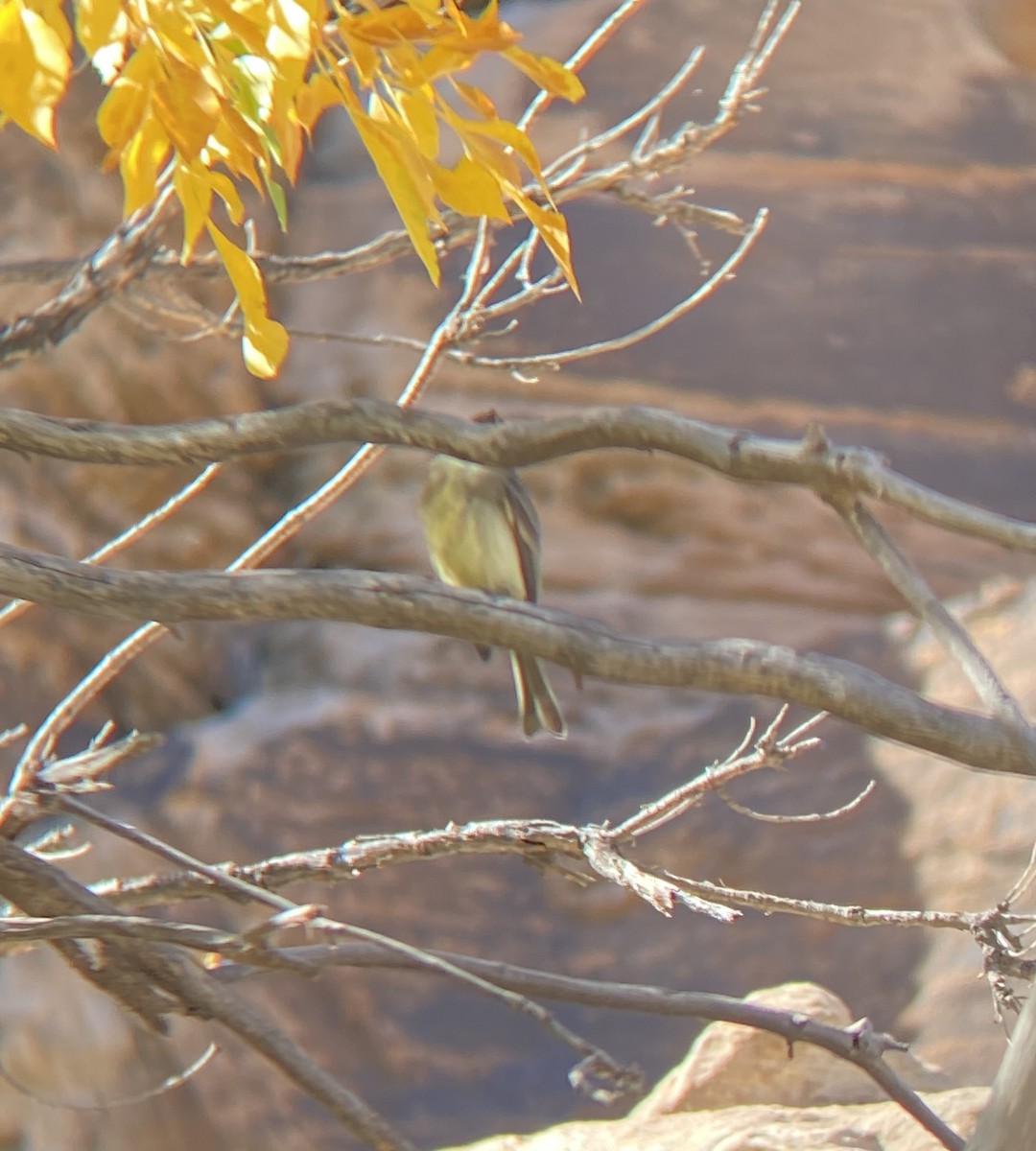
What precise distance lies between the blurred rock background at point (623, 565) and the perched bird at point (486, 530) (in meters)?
2.00

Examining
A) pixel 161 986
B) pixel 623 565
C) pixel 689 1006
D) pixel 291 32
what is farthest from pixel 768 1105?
pixel 623 565

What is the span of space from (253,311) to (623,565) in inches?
224

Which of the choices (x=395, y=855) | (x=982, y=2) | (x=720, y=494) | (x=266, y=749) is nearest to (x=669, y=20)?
(x=982, y=2)

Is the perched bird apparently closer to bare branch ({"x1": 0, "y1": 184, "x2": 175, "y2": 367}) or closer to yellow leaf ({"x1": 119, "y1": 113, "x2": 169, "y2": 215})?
bare branch ({"x1": 0, "y1": 184, "x2": 175, "y2": 367})

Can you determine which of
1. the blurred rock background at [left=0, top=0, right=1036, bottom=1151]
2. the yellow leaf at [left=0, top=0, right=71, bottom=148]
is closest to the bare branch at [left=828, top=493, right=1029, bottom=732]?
the yellow leaf at [left=0, top=0, right=71, bottom=148]

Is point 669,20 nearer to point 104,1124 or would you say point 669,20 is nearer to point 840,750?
point 840,750

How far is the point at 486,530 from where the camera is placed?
3721 mm

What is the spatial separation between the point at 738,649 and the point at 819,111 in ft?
22.2

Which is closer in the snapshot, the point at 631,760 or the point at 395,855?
the point at 395,855

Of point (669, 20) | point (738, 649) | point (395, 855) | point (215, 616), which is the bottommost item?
point (669, 20)

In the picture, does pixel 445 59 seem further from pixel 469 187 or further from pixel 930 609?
pixel 930 609

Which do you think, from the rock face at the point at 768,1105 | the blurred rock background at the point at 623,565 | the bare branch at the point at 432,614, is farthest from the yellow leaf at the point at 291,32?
the blurred rock background at the point at 623,565

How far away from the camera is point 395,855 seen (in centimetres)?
208

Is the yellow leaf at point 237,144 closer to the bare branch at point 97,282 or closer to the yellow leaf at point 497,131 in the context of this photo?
the yellow leaf at point 497,131
